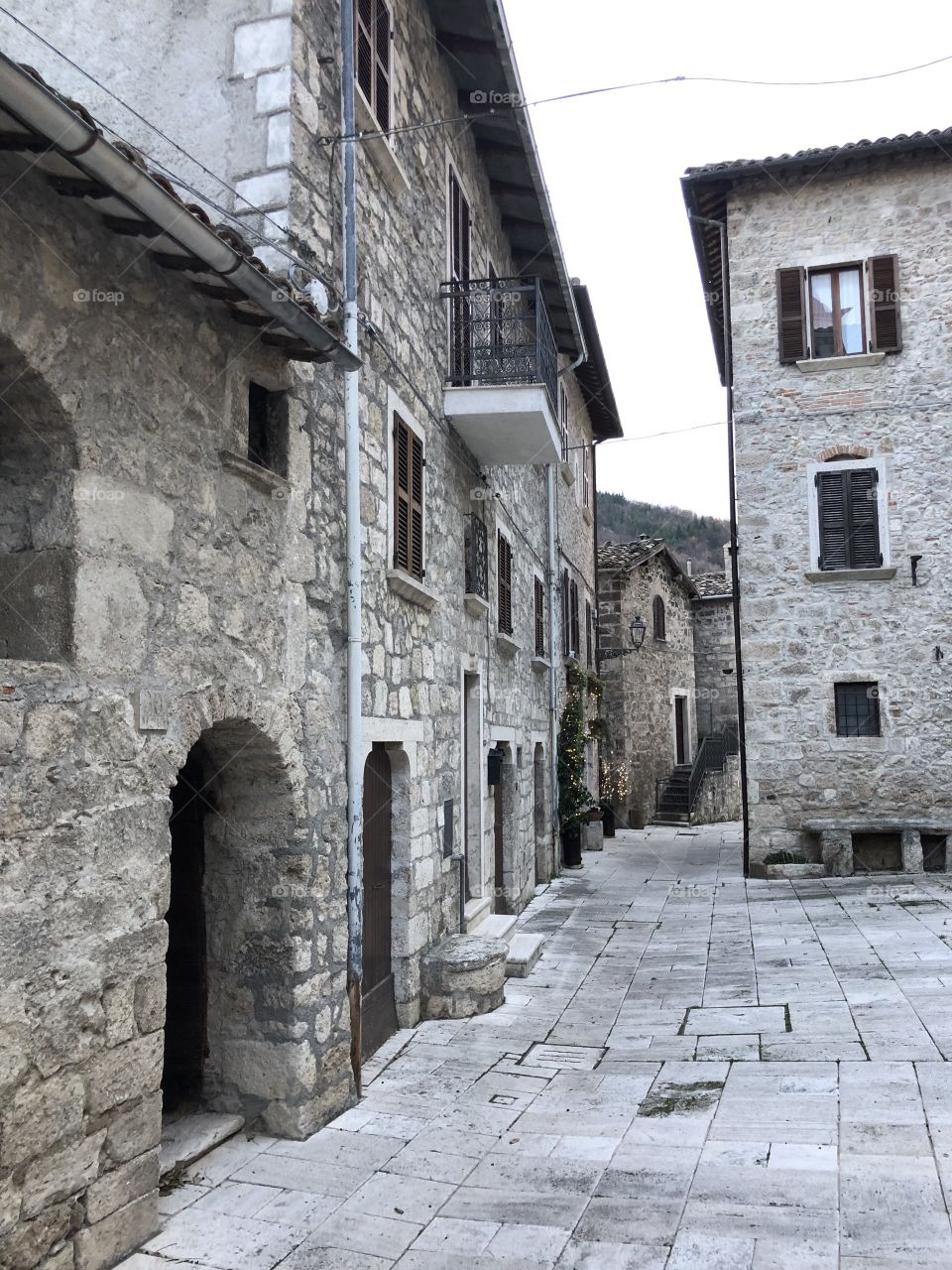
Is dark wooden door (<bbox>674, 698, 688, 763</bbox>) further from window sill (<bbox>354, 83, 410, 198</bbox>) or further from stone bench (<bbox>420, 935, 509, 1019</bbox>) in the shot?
window sill (<bbox>354, 83, 410, 198</bbox>)

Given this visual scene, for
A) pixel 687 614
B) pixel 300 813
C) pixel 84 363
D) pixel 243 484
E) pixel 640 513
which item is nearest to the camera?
pixel 84 363

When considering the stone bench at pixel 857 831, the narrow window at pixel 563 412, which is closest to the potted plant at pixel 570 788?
the stone bench at pixel 857 831

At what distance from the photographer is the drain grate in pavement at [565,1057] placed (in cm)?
593

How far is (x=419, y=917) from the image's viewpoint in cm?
681

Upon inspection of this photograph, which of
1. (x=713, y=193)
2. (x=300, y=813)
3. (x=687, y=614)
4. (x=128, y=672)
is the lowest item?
(x=300, y=813)

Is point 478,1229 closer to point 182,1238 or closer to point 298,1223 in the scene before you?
point 298,1223

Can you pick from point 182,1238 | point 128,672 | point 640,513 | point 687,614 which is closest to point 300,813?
point 128,672

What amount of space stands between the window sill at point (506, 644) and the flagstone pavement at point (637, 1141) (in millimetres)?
3127

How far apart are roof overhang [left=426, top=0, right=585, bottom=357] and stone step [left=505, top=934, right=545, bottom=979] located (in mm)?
6524

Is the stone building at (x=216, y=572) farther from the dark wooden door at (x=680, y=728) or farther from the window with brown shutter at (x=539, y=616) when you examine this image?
the dark wooden door at (x=680, y=728)

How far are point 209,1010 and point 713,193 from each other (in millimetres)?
12542

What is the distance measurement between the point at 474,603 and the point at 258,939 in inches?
168

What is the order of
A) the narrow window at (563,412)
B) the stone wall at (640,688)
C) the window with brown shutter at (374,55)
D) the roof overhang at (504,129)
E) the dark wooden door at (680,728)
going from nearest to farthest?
the window with brown shutter at (374,55) → the roof overhang at (504,129) → the narrow window at (563,412) → the stone wall at (640,688) → the dark wooden door at (680,728)

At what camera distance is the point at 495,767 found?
10195 millimetres
